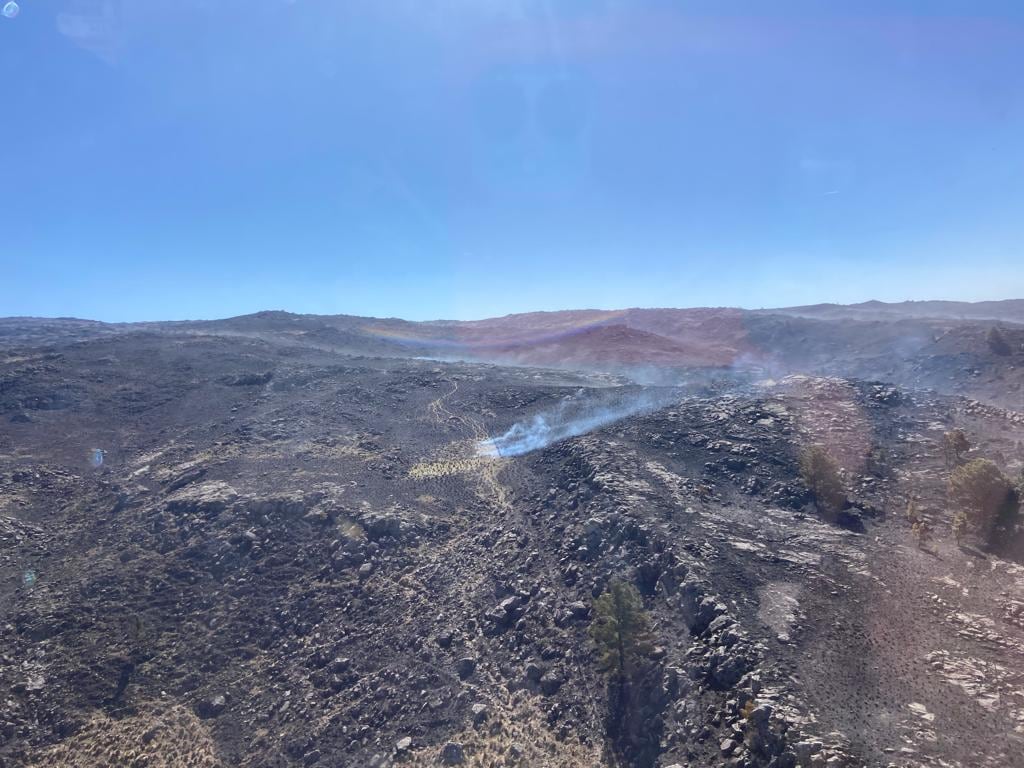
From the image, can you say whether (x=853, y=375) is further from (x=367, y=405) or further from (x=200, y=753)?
(x=200, y=753)

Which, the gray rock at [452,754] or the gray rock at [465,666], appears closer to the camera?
the gray rock at [452,754]

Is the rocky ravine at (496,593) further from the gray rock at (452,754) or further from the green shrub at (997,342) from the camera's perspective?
the green shrub at (997,342)

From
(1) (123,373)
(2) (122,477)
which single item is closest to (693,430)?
(2) (122,477)

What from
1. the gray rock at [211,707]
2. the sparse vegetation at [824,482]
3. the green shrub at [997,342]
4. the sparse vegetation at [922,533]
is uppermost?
the green shrub at [997,342]

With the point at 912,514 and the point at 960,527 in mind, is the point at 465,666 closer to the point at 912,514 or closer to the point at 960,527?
the point at 960,527

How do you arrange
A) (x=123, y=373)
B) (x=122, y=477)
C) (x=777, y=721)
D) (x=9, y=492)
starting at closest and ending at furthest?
(x=777, y=721)
(x=9, y=492)
(x=122, y=477)
(x=123, y=373)

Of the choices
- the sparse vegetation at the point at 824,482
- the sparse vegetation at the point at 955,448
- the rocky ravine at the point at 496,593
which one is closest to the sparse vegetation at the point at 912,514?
the rocky ravine at the point at 496,593

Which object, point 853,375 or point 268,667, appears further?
point 853,375
